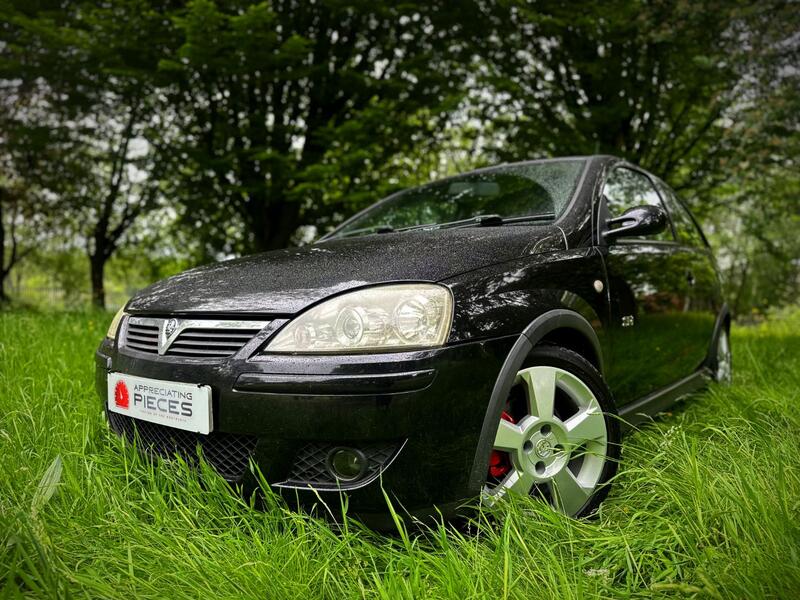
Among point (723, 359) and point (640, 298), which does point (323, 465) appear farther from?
point (723, 359)

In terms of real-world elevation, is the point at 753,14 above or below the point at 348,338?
above

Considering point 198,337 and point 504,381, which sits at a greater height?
point 198,337

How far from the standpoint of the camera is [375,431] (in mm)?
1562

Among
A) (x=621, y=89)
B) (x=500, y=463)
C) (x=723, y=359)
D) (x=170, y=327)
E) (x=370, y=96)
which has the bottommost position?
(x=723, y=359)

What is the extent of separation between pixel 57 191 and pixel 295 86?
662 cm

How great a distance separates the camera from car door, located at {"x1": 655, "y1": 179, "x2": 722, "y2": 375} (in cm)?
329

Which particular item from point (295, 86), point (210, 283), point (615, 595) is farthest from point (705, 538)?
point (295, 86)

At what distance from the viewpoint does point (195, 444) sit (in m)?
1.84

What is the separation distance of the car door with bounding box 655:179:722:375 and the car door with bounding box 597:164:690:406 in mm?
55

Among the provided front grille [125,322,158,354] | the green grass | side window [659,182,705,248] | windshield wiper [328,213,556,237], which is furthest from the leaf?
side window [659,182,705,248]

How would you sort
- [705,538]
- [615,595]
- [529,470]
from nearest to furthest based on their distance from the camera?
[615,595], [705,538], [529,470]

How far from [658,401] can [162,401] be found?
2.13 metres

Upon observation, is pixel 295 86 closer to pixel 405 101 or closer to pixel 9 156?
pixel 405 101

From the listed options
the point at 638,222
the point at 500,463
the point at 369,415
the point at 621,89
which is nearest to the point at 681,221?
the point at 638,222
